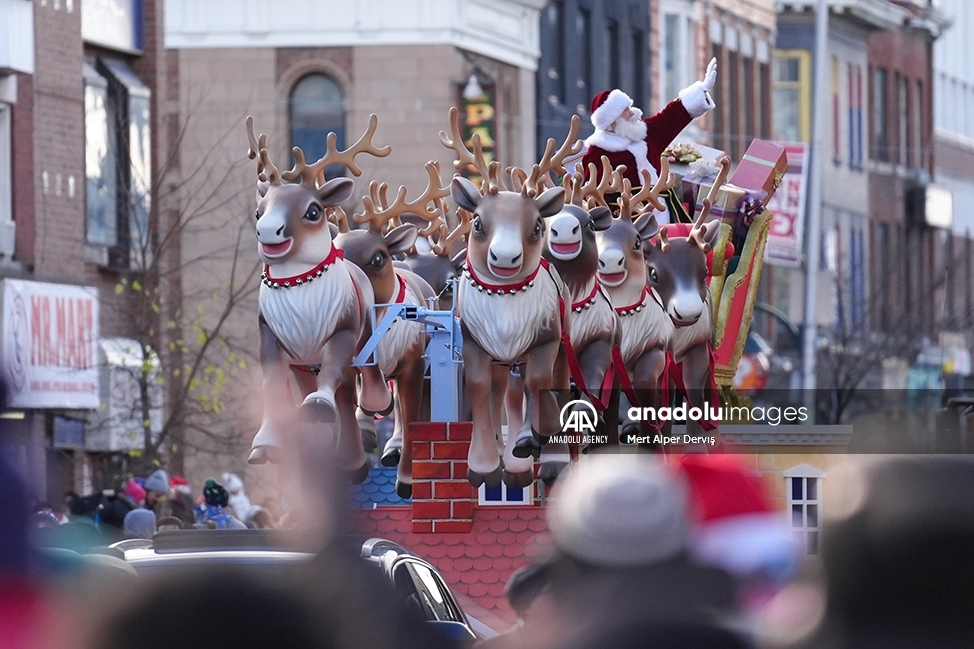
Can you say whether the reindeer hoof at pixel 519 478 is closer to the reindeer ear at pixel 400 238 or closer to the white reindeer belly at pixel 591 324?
the white reindeer belly at pixel 591 324

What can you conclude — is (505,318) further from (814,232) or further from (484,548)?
(814,232)

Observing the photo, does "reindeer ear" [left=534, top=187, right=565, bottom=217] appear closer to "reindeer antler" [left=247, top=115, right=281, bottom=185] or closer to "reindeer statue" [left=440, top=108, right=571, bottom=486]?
"reindeer statue" [left=440, top=108, right=571, bottom=486]

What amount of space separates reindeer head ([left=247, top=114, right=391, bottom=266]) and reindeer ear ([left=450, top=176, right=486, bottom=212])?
534 millimetres

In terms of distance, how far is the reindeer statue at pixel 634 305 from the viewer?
44.1ft

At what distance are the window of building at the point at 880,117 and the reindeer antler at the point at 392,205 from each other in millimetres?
52341

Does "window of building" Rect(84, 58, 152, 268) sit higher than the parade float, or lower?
higher

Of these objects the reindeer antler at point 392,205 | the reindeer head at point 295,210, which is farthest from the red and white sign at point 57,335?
the reindeer head at point 295,210

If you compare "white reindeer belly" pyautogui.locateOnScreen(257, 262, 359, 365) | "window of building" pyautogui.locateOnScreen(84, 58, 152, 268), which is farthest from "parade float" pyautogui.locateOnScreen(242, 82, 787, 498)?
"window of building" pyautogui.locateOnScreen(84, 58, 152, 268)

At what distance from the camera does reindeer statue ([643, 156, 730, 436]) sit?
14.0 metres

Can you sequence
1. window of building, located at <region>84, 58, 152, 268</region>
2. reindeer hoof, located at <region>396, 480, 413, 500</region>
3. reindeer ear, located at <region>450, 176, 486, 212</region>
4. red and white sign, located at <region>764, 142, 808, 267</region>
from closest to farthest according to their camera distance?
reindeer ear, located at <region>450, 176, 486, 212</region>, reindeer hoof, located at <region>396, 480, 413, 500</region>, window of building, located at <region>84, 58, 152, 268</region>, red and white sign, located at <region>764, 142, 808, 267</region>

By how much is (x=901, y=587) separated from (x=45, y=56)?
25.4m

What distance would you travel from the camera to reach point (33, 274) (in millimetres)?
28688

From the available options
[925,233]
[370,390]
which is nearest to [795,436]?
[370,390]

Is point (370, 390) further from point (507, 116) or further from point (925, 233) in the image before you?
point (925, 233)
